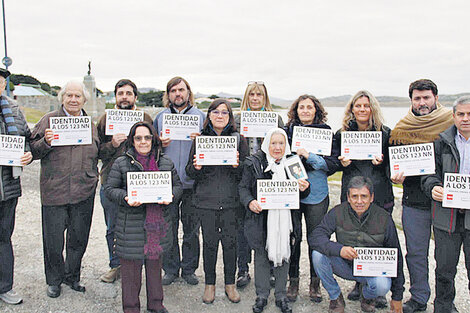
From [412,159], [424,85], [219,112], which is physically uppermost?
[424,85]

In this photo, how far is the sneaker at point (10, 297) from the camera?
5105mm

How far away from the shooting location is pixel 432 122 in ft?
16.1

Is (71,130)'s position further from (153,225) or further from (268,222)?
(268,222)

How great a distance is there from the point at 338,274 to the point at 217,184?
1981 mm

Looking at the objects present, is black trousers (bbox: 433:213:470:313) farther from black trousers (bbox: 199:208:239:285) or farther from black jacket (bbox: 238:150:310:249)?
black trousers (bbox: 199:208:239:285)

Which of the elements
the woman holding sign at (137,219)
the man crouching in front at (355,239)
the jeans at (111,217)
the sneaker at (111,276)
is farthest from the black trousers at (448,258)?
the sneaker at (111,276)

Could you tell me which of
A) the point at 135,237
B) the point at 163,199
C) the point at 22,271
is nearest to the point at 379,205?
the point at 163,199

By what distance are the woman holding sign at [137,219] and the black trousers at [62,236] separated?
Result: 943 millimetres

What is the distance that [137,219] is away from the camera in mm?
4609

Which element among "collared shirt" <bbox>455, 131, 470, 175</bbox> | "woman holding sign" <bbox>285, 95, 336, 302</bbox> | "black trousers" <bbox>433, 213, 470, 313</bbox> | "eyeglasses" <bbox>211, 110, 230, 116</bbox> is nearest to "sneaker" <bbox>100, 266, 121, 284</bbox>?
"woman holding sign" <bbox>285, 95, 336, 302</bbox>

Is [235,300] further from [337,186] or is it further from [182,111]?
[337,186]

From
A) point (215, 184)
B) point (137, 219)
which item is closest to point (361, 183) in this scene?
point (215, 184)

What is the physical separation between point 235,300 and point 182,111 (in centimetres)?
282

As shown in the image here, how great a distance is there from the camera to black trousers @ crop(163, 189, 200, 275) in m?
5.64
